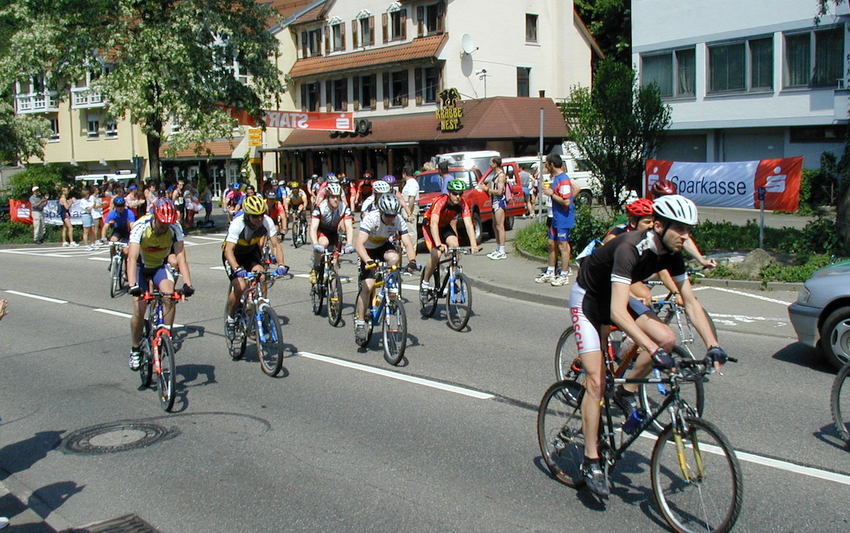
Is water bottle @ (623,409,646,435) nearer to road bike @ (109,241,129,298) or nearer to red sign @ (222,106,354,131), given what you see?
road bike @ (109,241,129,298)

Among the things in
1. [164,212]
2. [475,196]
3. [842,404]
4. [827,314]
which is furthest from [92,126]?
[842,404]

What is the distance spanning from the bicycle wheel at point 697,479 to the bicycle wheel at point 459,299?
20.6 feet

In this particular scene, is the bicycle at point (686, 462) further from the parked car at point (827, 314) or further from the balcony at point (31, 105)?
Result: the balcony at point (31, 105)

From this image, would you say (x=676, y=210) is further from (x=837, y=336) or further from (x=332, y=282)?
(x=332, y=282)

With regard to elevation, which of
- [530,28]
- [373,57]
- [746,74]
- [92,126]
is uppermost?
[530,28]

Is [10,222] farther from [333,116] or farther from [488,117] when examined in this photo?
[488,117]

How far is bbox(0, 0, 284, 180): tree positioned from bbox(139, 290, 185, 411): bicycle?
853 inches

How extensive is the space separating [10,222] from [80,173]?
2215cm

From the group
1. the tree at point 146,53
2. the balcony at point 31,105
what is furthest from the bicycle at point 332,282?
the balcony at point 31,105

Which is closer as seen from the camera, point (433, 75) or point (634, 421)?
point (634, 421)

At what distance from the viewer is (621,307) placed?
5.08 meters

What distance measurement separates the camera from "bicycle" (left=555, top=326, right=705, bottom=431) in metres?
6.34

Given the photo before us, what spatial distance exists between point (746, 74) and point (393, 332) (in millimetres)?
25200

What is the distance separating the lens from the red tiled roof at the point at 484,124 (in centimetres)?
3966
